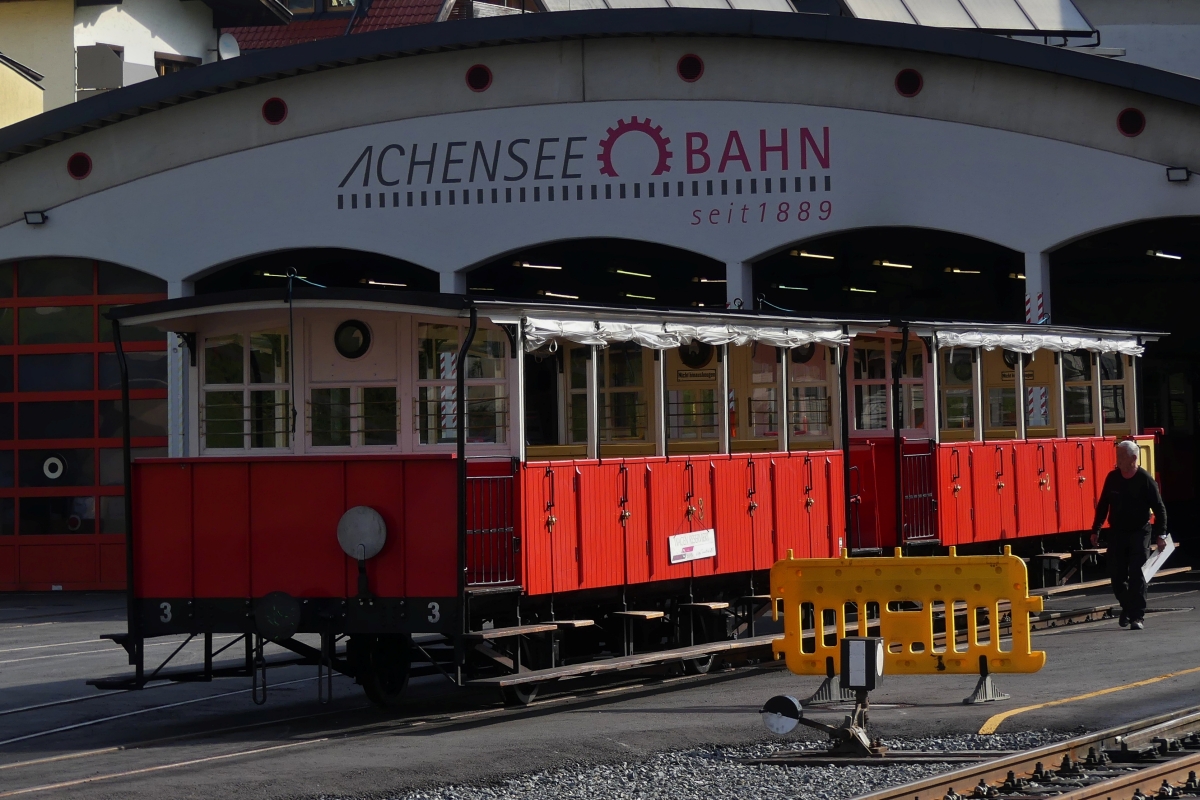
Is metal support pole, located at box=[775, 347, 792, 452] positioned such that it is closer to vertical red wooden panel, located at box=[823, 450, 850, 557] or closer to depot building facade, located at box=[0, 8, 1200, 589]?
vertical red wooden panel, located at box=[823, 450, 850, 557]

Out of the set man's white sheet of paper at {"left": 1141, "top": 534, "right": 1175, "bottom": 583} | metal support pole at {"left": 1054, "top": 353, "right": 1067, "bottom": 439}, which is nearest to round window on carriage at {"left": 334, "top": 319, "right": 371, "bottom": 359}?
man's white sheet of paper at {"left": 1141, "top": 534, "right": 1175, "bottom": 583}

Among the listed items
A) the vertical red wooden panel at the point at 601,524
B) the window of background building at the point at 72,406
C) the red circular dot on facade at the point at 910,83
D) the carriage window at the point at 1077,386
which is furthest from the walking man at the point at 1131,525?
the window of background building at the point at 72,406

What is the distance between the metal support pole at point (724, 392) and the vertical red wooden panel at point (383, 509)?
3.68 meters

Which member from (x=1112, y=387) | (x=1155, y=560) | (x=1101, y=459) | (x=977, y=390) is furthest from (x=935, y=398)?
(x=1112, y=387)

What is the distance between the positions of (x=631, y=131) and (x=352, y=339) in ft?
43.0

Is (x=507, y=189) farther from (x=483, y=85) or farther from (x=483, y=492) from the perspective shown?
(x=483, y=492)

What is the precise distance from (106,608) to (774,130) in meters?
11.9

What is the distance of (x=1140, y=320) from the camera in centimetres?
3641

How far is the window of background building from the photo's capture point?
26844mm

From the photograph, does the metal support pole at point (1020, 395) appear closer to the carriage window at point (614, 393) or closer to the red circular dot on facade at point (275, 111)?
the carriage window at point (614, 393)

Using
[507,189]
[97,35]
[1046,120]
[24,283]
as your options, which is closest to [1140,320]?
[1046,120]

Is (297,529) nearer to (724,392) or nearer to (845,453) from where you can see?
(724,392)

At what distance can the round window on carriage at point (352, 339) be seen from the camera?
13180mm

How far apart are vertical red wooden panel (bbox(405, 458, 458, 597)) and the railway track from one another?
14.4 feet
